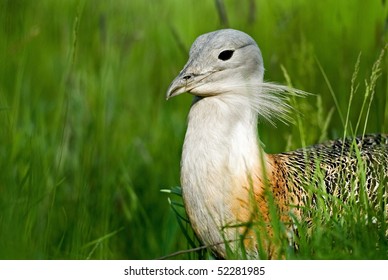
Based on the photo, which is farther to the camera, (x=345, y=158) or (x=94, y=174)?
(x=94, y=174)

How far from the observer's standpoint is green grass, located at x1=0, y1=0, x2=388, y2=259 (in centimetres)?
404

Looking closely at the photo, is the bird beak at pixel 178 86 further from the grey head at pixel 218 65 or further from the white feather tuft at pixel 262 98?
the white feather tuft at pixel 262 98

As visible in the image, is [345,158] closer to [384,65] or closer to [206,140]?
[206,140]

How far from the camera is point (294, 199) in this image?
4219 mm

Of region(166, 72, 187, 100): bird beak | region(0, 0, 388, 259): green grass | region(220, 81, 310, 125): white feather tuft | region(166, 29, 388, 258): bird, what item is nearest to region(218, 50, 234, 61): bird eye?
region(166, 29, 388, 258): bird

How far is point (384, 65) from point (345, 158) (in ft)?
6.13

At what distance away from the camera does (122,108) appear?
692 centimetres

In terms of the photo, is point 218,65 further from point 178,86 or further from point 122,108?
point 122,108

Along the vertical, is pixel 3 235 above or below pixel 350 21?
below

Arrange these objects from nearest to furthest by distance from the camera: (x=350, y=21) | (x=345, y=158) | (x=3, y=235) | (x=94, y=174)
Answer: (x=3, y=235) < (x=345, y=158) < (x=94, y=174) < (x=350, y=21)

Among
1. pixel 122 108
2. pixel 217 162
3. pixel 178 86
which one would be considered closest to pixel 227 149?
Answer: pixel 217 162

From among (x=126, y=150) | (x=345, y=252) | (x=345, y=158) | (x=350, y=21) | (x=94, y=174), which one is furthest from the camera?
(x=350, y=21)

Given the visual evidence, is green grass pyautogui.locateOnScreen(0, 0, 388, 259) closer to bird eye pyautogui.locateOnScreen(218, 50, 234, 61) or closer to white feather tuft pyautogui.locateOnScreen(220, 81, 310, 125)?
white feather tuft pyautogui.locateOnScreen(220, 81, 310, 125)

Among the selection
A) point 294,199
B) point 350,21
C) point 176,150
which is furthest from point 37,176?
point 350,21
